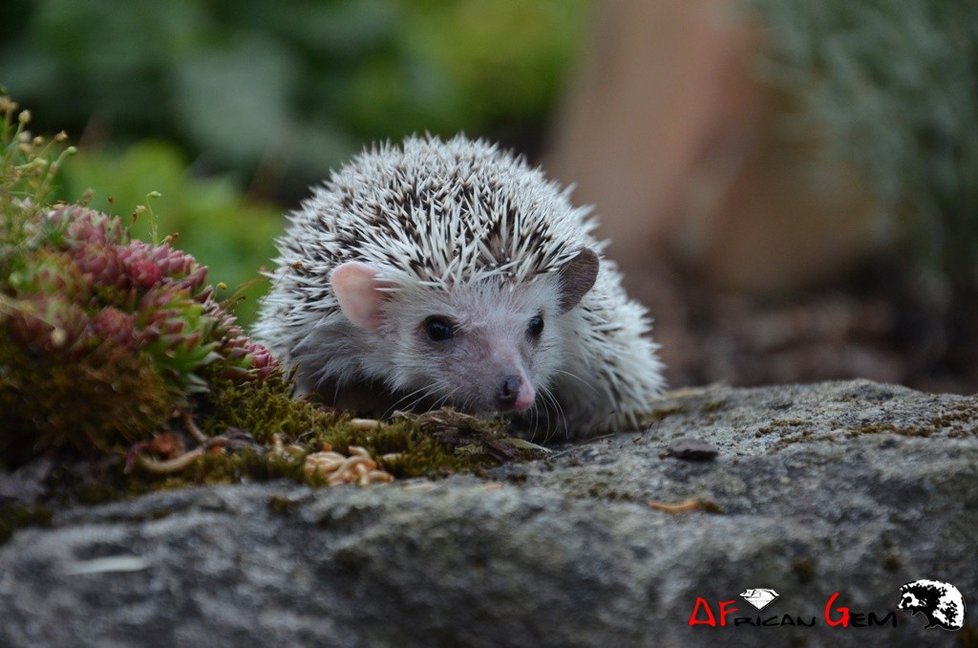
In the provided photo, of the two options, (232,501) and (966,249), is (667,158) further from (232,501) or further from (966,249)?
(232,501)

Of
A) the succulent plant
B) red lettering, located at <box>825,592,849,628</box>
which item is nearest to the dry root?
the succulent plant

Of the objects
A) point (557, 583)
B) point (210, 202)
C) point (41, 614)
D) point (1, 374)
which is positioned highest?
point (210, 202)

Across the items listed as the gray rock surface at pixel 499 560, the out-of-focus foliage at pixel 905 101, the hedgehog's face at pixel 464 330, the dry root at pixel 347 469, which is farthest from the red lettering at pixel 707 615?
the out-of-focus foliage at pixel 905 101

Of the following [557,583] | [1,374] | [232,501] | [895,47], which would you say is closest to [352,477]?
[232,501]

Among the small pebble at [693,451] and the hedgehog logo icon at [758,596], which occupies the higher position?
the small pebble at [693,451]

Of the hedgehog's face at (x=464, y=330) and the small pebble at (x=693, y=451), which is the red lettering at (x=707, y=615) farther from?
the hedgehog's face at (x=464, y=330)

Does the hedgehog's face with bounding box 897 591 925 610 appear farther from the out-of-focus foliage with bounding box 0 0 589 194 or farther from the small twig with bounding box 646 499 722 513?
the out-of-focus foliage with bounding box 0 0 589 194

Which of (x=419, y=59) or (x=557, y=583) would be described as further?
(x=419, y=59)
